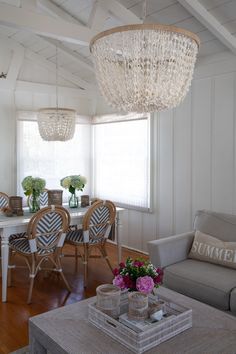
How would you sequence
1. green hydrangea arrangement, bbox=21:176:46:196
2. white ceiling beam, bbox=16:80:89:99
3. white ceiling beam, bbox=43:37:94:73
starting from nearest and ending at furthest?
green hydrangea arrangement, bbox=21:176:46:196, white ceiling beam, bbox=43:37:94:73, white ceiling beam, bbox=16:80:89:99

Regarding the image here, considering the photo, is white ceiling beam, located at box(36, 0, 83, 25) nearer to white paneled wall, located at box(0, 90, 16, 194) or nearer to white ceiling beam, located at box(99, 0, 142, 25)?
white ceiling beam, located at box(99, 0, 142, 25)

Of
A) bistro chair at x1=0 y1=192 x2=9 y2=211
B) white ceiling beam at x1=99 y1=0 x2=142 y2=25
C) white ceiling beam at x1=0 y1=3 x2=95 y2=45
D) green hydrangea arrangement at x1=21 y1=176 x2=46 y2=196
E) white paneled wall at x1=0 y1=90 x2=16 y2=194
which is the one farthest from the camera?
white paneled wall at x1=0 y1=90 x2=16 y2=194

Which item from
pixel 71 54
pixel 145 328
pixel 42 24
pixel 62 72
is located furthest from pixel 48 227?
pixel 62 72

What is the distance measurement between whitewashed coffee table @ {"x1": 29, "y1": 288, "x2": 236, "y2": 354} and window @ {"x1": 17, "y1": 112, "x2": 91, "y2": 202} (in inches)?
133

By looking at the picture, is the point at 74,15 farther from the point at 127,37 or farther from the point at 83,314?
the point at 83,314

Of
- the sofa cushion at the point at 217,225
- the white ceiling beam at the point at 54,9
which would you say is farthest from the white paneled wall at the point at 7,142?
the sofa cushion at the point at 217,225

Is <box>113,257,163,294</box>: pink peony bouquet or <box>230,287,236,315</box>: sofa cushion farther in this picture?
<box>230,287,236,315</box>: sofa cushion

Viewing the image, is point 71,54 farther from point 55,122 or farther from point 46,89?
point 55,122

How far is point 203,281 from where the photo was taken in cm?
286

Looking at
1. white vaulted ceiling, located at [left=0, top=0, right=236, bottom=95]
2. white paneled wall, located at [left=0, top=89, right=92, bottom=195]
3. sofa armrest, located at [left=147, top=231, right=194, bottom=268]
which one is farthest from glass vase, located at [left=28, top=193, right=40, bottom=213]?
white vaulted ceiling, located at [left=0, top=0, right=236, bottom=95]

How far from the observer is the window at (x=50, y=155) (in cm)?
525

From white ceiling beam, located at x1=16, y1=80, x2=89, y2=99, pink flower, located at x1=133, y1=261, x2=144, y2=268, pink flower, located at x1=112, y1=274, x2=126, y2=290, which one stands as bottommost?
pink flower, located at x1=112, y1=274, x2=126, y2=290

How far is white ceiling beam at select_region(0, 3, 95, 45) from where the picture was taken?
3.04 meters

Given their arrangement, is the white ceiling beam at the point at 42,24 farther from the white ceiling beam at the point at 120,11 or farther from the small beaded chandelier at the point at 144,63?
the small beaded chandelier at the point at 144,63
